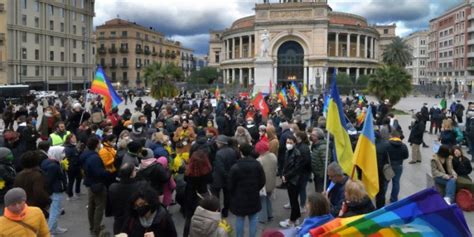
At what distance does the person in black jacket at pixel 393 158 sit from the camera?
8.57m

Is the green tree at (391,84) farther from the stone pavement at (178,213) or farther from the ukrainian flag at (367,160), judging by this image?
the ukrainian flag at (367,160)

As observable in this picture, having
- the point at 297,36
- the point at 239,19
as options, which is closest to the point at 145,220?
the point at 297,36

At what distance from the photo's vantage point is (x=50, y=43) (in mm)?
62438

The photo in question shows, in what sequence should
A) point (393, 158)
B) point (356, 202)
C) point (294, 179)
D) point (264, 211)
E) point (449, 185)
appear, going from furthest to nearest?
1. point (393, 158)
2. point (449, 185)
3. point (264, 211)
4. point (294, 179)
5. point (356, 202)

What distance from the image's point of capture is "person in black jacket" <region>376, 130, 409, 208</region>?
28.1 ft

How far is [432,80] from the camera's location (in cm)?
11156

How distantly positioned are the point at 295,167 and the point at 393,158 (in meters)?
2.42

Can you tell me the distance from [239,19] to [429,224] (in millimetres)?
102582

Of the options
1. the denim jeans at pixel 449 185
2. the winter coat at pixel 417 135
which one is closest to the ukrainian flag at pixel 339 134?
the denim jeans at pixel 449 185

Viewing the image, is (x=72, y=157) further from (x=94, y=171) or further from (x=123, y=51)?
(x=123, y=51)

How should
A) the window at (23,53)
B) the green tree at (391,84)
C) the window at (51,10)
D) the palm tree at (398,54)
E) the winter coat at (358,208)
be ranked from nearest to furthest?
1. the winter coat at (358,208)
2. the green tree at (391,84)
3. the window at (23,53)
4. the window at (51,10)
5. the palm tree at (398,54)

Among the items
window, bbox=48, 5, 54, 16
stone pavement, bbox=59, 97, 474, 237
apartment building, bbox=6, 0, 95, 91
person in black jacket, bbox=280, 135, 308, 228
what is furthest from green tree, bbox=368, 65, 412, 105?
window, bbox=48, 5, 54, 16

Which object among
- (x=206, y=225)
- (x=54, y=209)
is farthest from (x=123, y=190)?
(x=54, y=209)

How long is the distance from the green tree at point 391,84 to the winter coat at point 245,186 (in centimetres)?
2816
